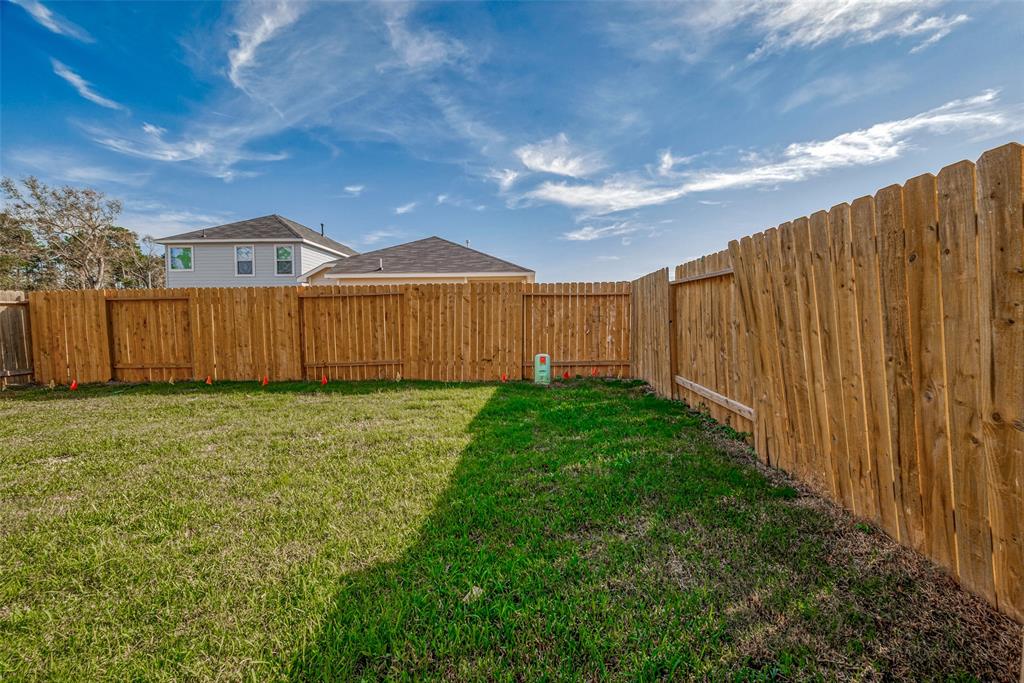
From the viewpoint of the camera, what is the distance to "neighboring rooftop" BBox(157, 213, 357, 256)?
1858cm

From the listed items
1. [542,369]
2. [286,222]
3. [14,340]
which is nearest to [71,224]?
[286,222]

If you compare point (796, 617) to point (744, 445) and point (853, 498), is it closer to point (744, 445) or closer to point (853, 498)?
point (853, 498)

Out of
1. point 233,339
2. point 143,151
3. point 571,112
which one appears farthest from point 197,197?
point 571,112

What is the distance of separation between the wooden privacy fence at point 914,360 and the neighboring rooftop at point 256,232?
19.5 metres

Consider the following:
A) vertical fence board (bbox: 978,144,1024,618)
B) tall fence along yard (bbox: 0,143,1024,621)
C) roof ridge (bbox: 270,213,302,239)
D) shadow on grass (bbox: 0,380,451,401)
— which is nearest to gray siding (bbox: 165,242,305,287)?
roof ridge (bbox: 270,213,302,239)

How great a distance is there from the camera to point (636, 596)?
1903mm

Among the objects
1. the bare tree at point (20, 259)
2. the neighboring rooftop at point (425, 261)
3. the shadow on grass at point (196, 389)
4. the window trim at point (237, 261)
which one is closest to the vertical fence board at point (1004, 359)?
the shadow on grass at point (196, 389)

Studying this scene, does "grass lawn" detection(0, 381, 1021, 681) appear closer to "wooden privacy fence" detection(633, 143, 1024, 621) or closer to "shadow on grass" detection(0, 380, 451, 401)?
"wooden privacy fence" detection(633, 143, 1024, 621)

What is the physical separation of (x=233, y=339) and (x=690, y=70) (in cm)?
962

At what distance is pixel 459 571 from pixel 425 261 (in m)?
15.6

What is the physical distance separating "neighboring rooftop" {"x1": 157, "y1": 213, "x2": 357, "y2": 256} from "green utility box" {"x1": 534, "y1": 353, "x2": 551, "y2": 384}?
1517 cm

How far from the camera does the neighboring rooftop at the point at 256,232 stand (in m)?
18.6

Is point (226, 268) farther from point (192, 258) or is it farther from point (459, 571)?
point (459, 571)

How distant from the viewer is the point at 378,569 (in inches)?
85.0
